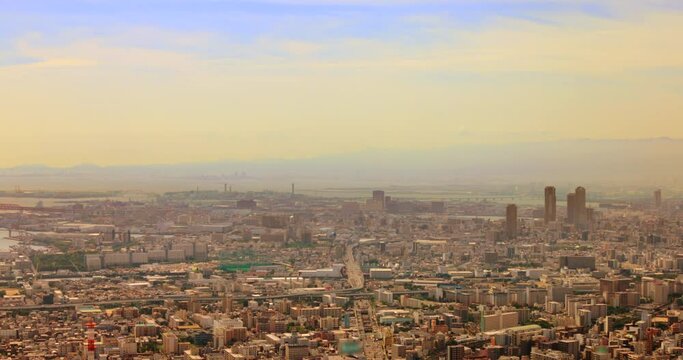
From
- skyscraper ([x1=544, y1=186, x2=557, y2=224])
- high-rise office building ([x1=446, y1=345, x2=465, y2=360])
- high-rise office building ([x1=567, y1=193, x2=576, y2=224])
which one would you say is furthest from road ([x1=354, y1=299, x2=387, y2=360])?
skyscraper ([x1=544, y1=186, x2=557, y2=224])

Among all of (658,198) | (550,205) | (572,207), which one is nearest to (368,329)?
(658,198)

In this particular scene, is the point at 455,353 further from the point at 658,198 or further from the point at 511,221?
the point at 511,221

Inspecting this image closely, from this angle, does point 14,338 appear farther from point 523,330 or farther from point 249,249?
point 249,249

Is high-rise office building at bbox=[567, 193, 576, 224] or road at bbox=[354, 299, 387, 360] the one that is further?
high-rise office building at bbox=[567, 193, 576, 224]

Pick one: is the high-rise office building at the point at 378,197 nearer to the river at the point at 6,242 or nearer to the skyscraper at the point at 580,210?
the skyscraper at the point at 580,210

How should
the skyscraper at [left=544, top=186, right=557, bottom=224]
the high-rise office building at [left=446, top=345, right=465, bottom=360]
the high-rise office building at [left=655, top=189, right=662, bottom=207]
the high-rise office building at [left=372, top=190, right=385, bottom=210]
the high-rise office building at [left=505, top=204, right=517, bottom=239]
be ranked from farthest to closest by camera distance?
the high-rise office building at [left=372, top=190, right=385, bottom=210] < the skyscraper at [left=544, top=186, right=557, bottom=224] < the high-rise office building at [left=505, top=204, right=517, bottom=239] < the high-rise office building at [left=655, top=189, right=662, bottom=207] < the high-rise office building at [left=446, top=345, right=465, bottom=360]

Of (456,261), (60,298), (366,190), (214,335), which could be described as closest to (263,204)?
(366,190)

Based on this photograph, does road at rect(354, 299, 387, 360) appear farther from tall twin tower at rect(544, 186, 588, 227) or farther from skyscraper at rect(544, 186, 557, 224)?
skyscraper at rect(544, 186, 557, 224)
